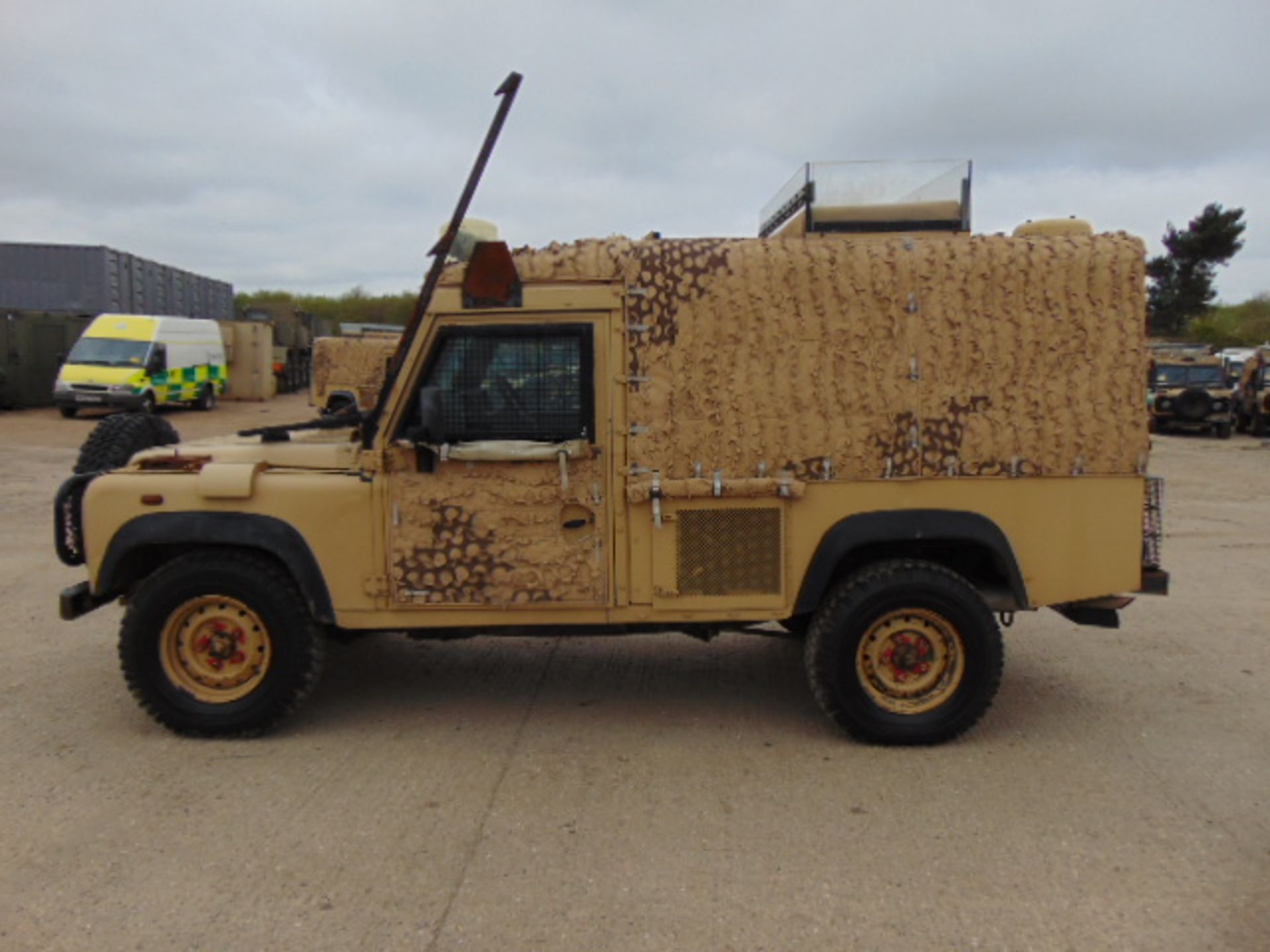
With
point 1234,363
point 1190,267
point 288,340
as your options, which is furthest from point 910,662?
point 1190,267

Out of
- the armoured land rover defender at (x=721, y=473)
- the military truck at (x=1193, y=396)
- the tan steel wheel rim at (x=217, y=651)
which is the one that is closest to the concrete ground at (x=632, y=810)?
the tan steel wheel rim at (x=217, y=651)

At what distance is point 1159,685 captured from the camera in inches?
217

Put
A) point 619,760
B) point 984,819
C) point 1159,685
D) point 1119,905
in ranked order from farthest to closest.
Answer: point 1159,685 → point 619,760 → point 984,819 → point 1119,905

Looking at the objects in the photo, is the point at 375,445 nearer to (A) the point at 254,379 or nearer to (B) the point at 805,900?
(B) the point at 805,900

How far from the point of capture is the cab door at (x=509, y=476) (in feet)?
15.0

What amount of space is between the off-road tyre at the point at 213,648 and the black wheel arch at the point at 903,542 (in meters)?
2.25

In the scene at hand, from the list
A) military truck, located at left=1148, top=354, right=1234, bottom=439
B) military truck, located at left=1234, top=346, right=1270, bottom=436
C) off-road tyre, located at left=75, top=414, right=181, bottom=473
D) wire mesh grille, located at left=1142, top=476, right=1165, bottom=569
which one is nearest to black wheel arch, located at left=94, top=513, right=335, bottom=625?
off-road tyre, located at left=75, top=414, right=181, bottom=473

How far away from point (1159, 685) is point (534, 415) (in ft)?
11.8

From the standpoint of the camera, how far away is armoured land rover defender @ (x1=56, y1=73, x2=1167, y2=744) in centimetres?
456

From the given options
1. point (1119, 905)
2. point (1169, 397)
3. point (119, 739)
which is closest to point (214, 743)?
point (119, 739)

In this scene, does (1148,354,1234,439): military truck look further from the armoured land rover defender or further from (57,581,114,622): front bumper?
(57,581,114,622): front bumper

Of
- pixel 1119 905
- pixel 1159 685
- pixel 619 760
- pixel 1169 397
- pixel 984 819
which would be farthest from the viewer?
pixel 1169 397

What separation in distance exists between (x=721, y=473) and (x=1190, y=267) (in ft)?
168

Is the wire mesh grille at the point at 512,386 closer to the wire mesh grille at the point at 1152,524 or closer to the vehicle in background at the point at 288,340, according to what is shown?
the wire mesh grille at the point at 1152,524
